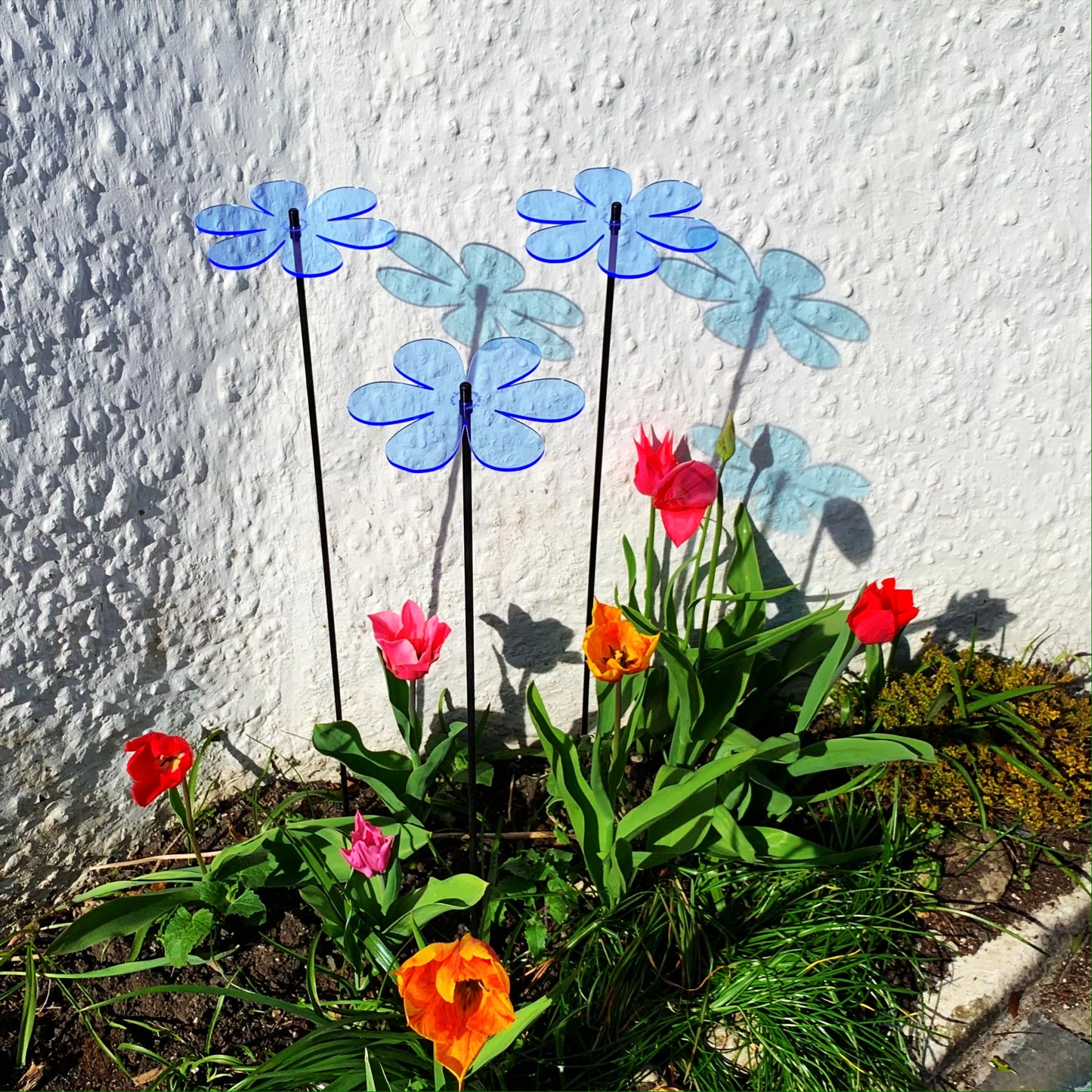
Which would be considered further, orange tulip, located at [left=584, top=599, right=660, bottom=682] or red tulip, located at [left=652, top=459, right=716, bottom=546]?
red tulip, located at [left=652, top=459, right=716, bottom=546]

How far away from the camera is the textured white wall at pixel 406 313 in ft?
5.66

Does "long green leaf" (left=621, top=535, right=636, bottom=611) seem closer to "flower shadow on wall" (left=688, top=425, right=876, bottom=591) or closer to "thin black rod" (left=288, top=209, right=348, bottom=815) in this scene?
"flower shadow on wall" (left=688, top=425, right=876, bottom=591)

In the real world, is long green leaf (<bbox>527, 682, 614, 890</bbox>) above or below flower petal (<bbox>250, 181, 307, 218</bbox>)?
below

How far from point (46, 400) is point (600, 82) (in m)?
1.10

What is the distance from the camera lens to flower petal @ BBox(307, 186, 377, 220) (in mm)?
1734

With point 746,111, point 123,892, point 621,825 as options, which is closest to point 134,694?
point 123,892

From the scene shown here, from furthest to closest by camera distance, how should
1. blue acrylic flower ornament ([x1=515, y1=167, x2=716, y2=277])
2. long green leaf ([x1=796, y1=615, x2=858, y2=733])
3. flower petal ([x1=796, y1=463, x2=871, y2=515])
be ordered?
flower petal ([x1=796, y1=463, x2=871, y2=515]) < long green leaf ([x1=796, y1=615, x2=858, y2=733]) < blue acrylic flower ornament ([x1=515, y1=167, x2=716, y2=277])

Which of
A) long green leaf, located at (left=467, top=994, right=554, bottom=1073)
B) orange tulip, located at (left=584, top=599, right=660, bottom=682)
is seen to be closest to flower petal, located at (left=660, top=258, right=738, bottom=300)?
orange tulip, located at (left=584, top=599, right=660, bottom=682)

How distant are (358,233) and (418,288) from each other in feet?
0.70

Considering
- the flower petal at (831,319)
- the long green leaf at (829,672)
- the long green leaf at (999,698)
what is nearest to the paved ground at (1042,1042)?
the long green leaf at (999,698)

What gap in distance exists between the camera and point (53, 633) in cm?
189

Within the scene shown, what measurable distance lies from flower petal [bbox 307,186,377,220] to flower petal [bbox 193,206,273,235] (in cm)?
9

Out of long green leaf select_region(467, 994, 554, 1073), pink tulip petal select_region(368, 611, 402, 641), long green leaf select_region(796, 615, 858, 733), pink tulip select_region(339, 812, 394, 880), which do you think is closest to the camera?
long green leaf select_region(467, 994, 554, 1073)

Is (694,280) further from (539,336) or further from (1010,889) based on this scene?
(1010,889)
